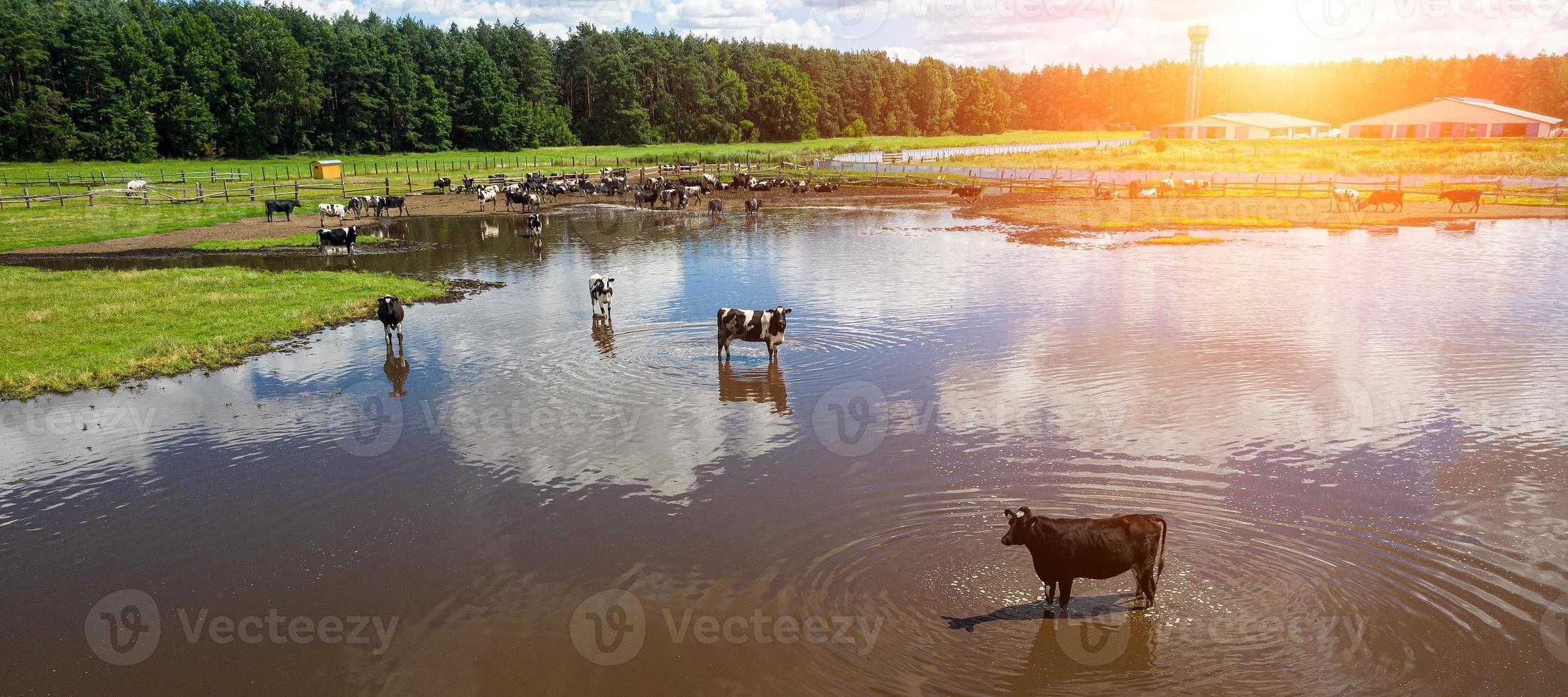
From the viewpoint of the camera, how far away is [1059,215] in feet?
157

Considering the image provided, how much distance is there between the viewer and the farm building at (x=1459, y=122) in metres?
101

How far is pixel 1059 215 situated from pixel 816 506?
131 feet

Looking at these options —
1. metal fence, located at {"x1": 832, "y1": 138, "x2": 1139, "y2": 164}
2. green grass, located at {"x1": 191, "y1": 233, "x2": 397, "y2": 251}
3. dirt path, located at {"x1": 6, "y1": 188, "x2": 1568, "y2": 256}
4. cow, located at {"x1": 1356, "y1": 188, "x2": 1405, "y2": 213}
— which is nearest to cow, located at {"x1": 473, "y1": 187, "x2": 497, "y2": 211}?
dirt path, located at {"x1": 6, "y1": 188, "x2": 1568, "y2": 256}

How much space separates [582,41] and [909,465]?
13560cm

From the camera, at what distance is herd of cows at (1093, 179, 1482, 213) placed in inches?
1818

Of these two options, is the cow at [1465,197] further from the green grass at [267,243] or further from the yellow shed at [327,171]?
the yellow shed at [327,171]

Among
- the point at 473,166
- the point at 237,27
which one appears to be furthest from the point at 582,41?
the point at 473,166

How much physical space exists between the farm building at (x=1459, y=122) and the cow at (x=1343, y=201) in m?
73.2

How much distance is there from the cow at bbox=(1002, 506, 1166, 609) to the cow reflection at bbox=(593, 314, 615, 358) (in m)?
12.4

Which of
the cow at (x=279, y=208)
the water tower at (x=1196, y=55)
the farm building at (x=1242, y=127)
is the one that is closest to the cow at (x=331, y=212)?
the cow at (x=279, y=208)

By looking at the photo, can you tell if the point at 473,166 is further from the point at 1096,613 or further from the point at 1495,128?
the point at 1495,128

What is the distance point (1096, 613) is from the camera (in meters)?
9.16

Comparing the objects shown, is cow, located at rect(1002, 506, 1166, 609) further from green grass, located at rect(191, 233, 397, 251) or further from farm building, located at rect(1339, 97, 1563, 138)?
farm building, located at rect(1339, 97, 1563, 138)

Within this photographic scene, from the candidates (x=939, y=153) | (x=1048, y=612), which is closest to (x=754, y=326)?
(x=1048, y=612)
